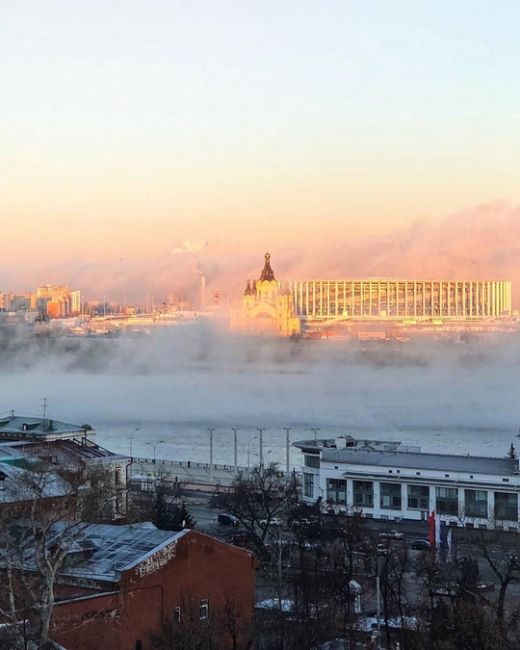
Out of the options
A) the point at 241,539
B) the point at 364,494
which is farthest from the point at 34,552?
the point at 364,494

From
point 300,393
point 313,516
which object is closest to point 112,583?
point 313,516

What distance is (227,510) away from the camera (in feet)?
27.9

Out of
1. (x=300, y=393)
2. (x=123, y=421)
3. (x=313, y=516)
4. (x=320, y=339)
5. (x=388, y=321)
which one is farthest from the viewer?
(x=388, y=321)

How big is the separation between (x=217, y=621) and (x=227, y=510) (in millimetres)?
3976

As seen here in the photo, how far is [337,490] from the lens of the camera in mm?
9656

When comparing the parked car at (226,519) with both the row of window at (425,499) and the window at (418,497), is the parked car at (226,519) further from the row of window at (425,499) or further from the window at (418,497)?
the window at (418,497)

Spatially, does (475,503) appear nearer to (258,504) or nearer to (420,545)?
(420,545)

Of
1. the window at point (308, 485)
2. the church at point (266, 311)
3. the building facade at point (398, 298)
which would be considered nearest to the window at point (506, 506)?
the window at point (308, 485)

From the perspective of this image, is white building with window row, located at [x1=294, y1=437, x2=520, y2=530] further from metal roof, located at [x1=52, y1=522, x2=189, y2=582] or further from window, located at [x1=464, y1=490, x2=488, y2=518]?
metal roof, located at [x1=52, y1=522, x2=189, y2=582]

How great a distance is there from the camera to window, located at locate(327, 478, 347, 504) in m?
9.62

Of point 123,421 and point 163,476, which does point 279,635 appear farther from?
point 123,421

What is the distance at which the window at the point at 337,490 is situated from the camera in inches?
379

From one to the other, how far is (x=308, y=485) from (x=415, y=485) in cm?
120

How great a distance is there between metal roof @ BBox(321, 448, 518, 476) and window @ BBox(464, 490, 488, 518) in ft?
0.64
